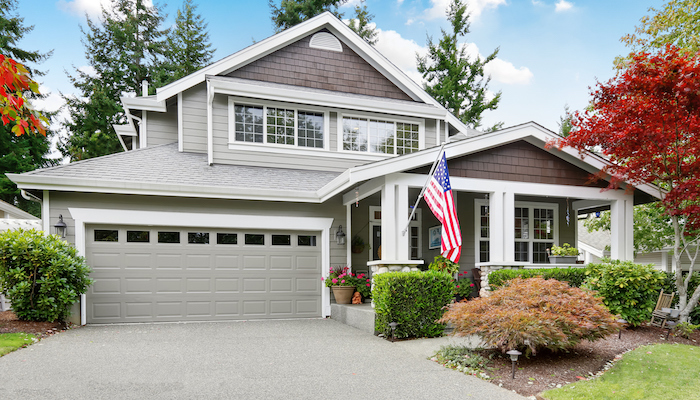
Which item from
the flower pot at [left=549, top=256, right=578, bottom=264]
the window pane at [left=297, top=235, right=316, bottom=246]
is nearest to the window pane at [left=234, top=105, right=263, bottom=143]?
the window pane at [left=297, top=235, right=316, bottom=246]

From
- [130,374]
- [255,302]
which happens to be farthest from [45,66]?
[130,374]

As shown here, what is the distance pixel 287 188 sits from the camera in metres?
9.93

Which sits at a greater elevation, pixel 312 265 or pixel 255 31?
pixel 255 31

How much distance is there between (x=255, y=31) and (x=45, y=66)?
1069 centimetres

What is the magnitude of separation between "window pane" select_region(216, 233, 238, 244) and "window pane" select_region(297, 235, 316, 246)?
1381 millimetres

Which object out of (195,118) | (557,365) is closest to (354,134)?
(195,118)

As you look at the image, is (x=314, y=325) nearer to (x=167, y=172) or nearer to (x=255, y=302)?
(x=255, y=302)

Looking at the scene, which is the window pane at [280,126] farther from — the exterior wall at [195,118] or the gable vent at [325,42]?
the gable vent at [325,42]

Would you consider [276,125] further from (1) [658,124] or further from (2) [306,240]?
(1) [658,124]

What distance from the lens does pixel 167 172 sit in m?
9.71

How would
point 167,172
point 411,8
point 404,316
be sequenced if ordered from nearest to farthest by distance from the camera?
point 404,316, point 167,172, point 411,8

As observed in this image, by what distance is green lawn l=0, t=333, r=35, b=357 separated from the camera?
6.18m

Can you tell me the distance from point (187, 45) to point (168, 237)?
62.2 ft

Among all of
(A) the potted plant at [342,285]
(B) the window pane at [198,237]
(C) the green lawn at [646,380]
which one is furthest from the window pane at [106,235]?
(C) the green lawn at [646,380]
